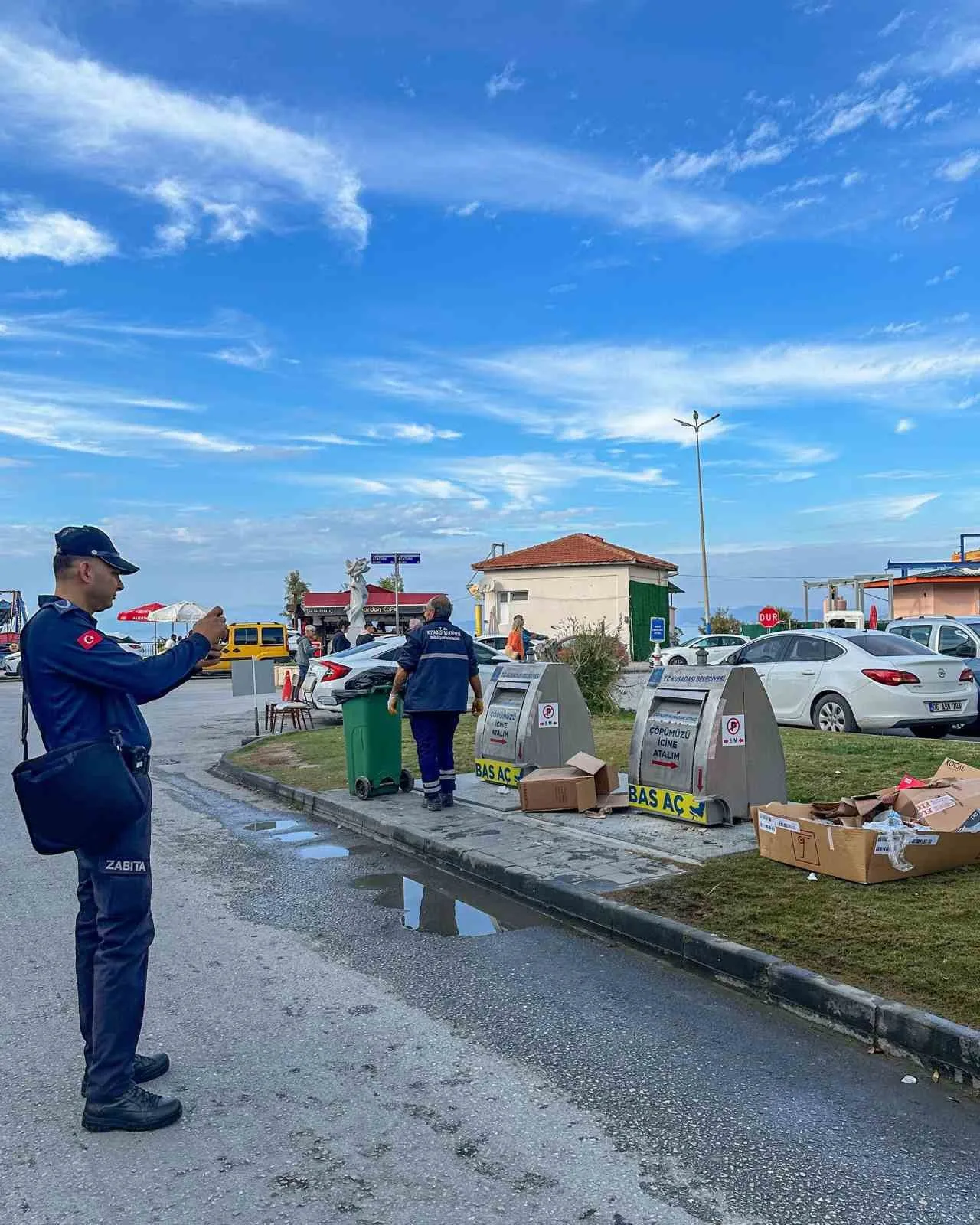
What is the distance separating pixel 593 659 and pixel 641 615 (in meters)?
27.2

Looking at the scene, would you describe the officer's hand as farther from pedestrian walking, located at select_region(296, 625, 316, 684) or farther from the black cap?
pedestrian walking, located at select_region(296, 625, 316, 684)

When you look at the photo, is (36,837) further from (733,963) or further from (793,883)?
(793,883)

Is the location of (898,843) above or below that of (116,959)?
below

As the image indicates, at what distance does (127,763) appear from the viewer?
3568mm

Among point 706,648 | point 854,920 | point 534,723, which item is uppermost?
point 706,648

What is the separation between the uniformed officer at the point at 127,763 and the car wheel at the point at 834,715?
11.2m

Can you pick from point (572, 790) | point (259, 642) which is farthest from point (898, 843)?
point (259, 642)

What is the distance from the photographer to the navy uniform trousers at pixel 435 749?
8.69 m

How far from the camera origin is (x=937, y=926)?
502 cm

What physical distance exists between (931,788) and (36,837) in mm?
5369

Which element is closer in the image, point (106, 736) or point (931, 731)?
point (106, 736)

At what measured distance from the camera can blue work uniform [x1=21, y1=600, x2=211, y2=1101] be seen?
3.45 m

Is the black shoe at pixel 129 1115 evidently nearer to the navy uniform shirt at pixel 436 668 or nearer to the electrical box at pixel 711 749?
the electrical box at pixel 711 749

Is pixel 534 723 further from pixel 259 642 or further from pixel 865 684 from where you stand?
pixel 259 642
